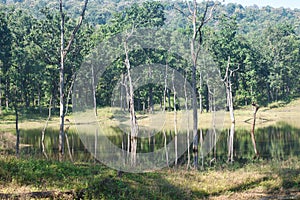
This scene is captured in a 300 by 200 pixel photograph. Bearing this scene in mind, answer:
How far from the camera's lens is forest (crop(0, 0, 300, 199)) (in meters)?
13.6

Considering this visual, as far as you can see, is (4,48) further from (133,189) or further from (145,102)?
(133,189)

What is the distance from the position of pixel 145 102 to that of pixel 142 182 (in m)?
36.5

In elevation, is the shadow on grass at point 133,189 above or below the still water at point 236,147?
above

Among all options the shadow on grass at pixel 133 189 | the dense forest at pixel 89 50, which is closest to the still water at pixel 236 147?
the shadow on grass at pixel 133 189

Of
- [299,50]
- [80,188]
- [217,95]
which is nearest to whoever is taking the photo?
[80,188]

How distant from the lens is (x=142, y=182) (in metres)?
12.8

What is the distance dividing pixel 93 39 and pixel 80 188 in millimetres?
48417

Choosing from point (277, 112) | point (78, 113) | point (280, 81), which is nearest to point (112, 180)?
point (78, 113)

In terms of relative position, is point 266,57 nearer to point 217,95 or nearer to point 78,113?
point 217,95

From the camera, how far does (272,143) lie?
97.8ft

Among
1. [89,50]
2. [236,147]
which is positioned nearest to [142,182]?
[236,147]

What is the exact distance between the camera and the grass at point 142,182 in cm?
1066

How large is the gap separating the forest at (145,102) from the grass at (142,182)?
6 centimetres

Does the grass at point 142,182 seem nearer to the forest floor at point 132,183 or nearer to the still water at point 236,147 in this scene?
the forest floor at point 132,183
